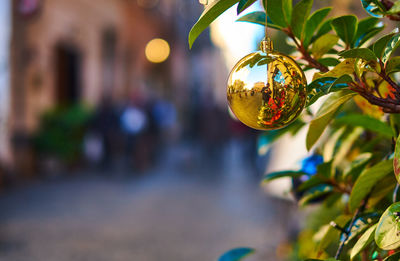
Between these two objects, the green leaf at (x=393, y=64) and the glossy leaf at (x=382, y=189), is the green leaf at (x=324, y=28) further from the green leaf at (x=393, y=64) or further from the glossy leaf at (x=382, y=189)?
the glossy leaf at (x=382, y=189)

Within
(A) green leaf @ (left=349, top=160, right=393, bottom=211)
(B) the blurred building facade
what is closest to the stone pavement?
(B) the blurred building facade

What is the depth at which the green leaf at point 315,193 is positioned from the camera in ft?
3.21

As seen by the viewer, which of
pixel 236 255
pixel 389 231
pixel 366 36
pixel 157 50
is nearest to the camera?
pixel 389 231

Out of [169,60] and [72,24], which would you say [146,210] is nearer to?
[72,24]

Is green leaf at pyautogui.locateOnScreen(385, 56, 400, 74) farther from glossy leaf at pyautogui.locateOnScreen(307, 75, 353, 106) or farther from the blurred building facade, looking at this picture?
the blurred building facade

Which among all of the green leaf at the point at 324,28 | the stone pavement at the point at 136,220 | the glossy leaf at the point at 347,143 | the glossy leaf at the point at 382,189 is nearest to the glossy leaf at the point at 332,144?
the glossy leaf at the point at 347,143

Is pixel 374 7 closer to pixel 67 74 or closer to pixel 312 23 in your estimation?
pixel 312 23

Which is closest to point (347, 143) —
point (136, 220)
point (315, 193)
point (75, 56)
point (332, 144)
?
point (332, 144)

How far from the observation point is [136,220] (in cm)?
441

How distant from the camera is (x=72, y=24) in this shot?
28.7ft

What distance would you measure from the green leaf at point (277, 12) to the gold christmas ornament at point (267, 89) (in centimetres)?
6

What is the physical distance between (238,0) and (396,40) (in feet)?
0.79

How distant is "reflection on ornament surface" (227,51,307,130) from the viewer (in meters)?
0.73

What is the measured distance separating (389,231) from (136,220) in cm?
402
